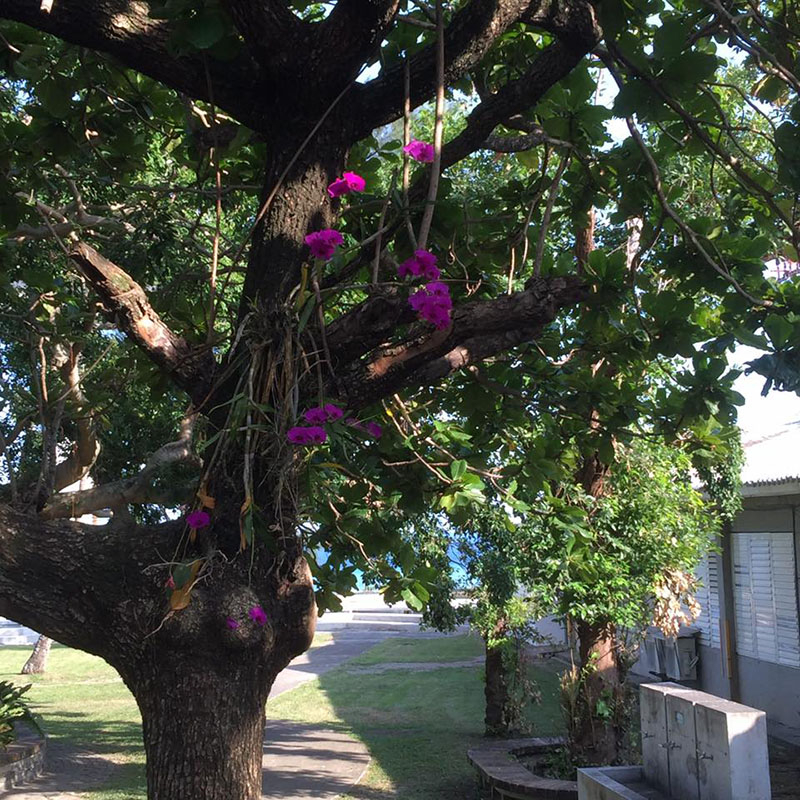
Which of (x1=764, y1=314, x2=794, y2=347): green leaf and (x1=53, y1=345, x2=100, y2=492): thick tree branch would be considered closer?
(x1=764, y1=314, x2=794, y2=347): green leaf

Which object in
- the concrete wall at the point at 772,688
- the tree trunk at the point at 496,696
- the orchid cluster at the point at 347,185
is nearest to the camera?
the orchid cluster at the point at 347,185

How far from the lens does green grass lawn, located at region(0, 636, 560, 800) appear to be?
10953 mm

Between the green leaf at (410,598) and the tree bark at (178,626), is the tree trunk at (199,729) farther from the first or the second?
the green leaf at (410,598)

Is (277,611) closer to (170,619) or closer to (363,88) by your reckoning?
(170,619)

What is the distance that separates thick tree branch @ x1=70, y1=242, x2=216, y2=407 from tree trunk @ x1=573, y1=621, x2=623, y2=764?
7161 mm

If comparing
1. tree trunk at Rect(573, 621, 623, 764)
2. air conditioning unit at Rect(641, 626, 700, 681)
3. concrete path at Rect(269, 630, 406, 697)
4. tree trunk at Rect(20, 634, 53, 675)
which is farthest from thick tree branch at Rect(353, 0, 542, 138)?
tree trunk at Rect(20, 634, 53, 675)

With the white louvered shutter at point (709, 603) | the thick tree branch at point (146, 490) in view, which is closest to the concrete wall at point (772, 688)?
the white louvered shutter at point (709, 603)

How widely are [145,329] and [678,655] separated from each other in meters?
14.4

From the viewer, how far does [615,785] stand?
7570 mm

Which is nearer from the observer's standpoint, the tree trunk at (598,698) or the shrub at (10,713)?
the tree trunk at (598,698)

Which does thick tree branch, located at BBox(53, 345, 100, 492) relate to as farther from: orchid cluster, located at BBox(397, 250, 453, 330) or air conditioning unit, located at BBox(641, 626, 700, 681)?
air conditioning unit, located at BBox(641, 626, 700, 681)

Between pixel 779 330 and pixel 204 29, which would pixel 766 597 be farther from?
pixel 204 29

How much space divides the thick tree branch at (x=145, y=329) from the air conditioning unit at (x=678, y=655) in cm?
1331

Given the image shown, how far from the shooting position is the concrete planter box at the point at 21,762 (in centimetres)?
1048
